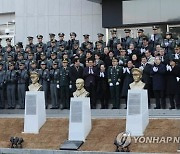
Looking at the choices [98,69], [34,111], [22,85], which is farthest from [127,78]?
[22,85]

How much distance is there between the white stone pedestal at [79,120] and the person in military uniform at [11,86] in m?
5.60

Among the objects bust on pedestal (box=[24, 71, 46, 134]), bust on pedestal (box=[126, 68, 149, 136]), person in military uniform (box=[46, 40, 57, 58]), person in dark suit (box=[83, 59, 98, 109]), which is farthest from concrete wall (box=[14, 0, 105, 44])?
bust on pedestal (box=[126, 68, 149, 136])

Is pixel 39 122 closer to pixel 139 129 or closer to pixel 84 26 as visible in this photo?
pixel 139 129

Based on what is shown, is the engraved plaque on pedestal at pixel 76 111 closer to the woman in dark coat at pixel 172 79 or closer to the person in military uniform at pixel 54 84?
the woman in dark coat at pixel 172 79

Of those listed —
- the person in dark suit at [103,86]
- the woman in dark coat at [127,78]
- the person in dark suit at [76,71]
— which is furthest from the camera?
the person in dark suit at [76,71]

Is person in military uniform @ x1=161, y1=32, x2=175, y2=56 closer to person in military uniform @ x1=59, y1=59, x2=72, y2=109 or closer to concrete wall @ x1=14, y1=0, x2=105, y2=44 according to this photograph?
person in military uniform @ x1=59, y1=59, x2=72, y2=109

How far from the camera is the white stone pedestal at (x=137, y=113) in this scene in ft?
49.9

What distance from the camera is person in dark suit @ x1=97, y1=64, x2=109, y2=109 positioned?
62.0 feet

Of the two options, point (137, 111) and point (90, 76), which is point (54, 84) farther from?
point (137, 111)

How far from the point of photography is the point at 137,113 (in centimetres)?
1535

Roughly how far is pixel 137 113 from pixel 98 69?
160 inches

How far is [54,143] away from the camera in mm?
15734

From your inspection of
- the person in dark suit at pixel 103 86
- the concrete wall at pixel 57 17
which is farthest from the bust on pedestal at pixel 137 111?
the concrete wall at pixel 57 17

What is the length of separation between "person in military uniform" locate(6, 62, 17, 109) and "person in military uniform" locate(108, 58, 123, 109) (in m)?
4.72
